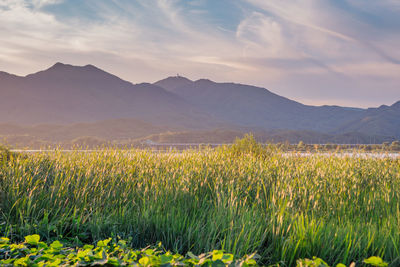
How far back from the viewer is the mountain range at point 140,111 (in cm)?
9031

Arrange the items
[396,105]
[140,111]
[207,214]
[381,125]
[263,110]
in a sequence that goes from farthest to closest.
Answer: [263,110] < [396,105] < [140,111] < [381,125] < [207,214]

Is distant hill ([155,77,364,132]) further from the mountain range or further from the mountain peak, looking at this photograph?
the mountain peak

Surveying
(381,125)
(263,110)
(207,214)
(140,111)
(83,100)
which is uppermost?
(263,110)

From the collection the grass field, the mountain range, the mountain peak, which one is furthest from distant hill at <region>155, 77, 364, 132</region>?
the grass field

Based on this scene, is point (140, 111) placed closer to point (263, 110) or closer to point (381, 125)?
point (263, 110)

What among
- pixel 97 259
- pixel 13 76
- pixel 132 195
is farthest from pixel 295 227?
pixel 13 76

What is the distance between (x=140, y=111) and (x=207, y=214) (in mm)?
128767

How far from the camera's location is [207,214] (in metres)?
3.99

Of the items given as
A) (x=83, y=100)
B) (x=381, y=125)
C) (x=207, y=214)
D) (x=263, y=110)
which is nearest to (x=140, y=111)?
(x=83, y=100)

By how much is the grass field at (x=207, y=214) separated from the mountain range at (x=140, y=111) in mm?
74074

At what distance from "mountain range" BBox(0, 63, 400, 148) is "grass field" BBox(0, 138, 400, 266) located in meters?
74.1

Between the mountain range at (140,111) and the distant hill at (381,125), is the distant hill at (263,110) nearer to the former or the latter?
the mountain range at (140,111)

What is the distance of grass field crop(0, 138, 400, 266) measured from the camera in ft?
10.3

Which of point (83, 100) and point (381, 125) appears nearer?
point (381, 125)
